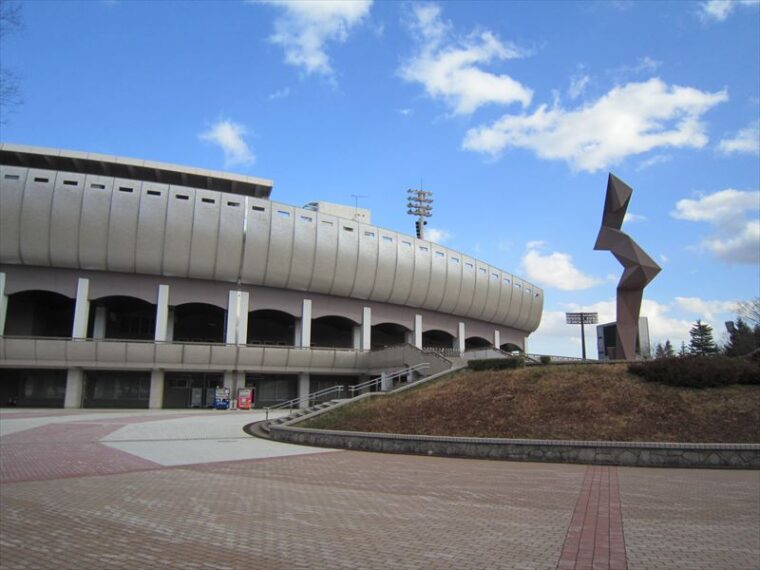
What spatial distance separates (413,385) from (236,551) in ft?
62.8

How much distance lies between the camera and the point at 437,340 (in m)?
68.1

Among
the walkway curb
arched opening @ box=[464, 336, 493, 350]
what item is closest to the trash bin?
the walkway curb

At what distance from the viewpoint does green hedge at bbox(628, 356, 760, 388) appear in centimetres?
1850

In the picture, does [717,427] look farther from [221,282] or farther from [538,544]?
[221,282]

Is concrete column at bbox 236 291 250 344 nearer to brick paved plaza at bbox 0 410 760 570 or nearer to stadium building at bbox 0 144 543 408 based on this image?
stadium building at bbox 0 144 543 408

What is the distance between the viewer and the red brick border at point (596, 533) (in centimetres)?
614

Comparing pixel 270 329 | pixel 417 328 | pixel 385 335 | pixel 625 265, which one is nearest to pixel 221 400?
pixel 270 329

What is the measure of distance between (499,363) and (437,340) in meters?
43.8

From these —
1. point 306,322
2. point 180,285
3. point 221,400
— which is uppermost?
point 180,285

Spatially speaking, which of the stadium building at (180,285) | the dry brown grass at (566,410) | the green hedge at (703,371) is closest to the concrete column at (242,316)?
the stadium building at (180,285)

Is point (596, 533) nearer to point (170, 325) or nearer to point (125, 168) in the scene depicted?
point (170, 325)

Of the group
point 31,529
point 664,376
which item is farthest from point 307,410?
point 31,529

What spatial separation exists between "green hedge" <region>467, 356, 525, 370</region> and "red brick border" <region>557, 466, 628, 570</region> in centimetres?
1254

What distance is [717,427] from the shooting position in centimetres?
1600
